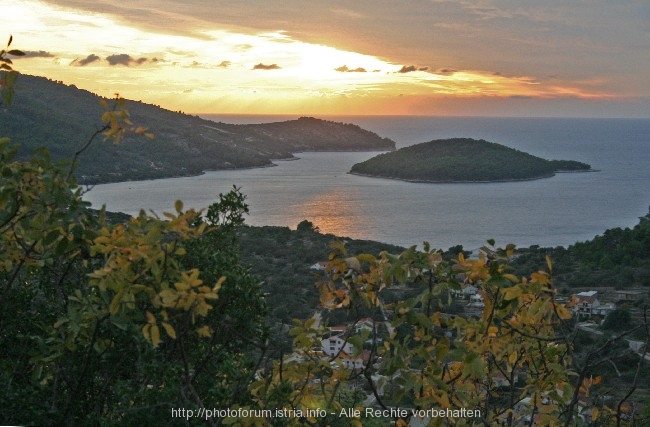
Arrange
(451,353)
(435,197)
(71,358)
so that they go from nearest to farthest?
(451,353)
(71,358)
(435,197)

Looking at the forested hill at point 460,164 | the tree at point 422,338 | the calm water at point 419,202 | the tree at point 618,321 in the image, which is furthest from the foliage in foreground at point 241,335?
the forested hill at point 460,164

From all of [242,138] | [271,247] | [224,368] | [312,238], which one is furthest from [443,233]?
[242,138]

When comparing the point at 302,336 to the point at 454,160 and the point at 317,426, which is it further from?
the point at 454,160

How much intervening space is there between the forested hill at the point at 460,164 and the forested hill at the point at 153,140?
17.3 m

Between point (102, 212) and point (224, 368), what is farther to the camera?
point (224, 368)

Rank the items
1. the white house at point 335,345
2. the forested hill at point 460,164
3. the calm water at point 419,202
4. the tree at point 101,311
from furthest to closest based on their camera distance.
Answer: the forested hill at point 460,164
the calm water at point 419,202
the white house at point 335,345
the tree at point 101,311

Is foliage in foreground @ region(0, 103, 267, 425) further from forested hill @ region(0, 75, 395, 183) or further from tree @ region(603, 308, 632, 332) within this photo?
forested hill @ region(0, 75, 395, 183)

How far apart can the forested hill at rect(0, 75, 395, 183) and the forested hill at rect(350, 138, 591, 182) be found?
17265mm

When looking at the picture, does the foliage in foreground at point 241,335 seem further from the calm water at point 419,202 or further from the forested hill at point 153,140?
the forested hill at point 153,140

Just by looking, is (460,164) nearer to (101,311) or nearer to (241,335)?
(241,335)

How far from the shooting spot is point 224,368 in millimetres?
2787

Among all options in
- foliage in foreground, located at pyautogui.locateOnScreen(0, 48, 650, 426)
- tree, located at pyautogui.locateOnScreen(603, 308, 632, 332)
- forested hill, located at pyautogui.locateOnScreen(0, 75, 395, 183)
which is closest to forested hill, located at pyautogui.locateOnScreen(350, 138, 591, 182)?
forested hill, located at pyautogui.locateOnScreen(0, 75, 395, 183)

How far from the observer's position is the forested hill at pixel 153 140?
59.2 m

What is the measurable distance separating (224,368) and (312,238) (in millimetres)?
26764
